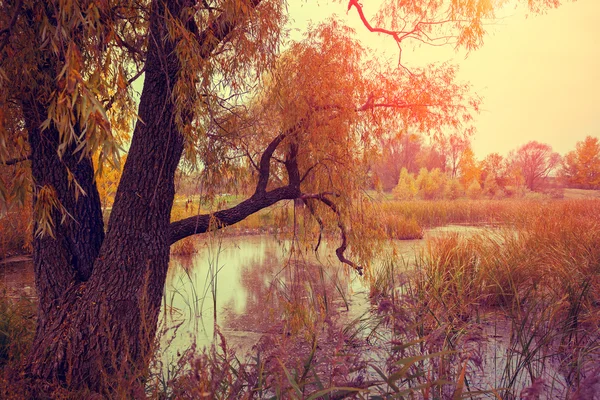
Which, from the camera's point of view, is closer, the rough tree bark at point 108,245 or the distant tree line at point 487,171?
the rough tree bark at point 108,245

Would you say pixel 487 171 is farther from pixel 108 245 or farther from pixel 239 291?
pixel 108 245

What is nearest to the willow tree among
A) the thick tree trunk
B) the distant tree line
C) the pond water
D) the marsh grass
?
the thick tree trunk

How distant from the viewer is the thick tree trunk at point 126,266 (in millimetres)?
2781

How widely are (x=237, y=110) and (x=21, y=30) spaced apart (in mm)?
1901

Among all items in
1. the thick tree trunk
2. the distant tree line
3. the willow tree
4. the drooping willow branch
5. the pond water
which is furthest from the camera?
the distant tree line

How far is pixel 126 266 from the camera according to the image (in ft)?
9.61

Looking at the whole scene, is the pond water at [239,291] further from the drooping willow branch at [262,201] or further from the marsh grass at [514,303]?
the marsh grass at [514,303]

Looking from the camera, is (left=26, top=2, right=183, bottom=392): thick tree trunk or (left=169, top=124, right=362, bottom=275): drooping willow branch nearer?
(left=26, top=2, right=183, bottom=392): thick tree trunk

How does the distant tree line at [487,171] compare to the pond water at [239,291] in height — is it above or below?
above

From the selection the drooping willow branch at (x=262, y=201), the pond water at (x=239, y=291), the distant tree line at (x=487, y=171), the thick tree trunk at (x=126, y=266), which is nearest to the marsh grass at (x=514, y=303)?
the pond water at (x=239, y=291)

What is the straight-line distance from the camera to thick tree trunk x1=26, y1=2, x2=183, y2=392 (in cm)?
278

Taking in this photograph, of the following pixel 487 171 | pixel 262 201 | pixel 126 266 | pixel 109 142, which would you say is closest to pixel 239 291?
pixel 262 201

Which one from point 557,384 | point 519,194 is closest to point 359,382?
point 557,384

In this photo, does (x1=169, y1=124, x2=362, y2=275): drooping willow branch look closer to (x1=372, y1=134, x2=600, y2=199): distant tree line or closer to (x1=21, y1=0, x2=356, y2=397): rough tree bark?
(x1=21, y1=0, x2=356, y2=397): rough tree bark
